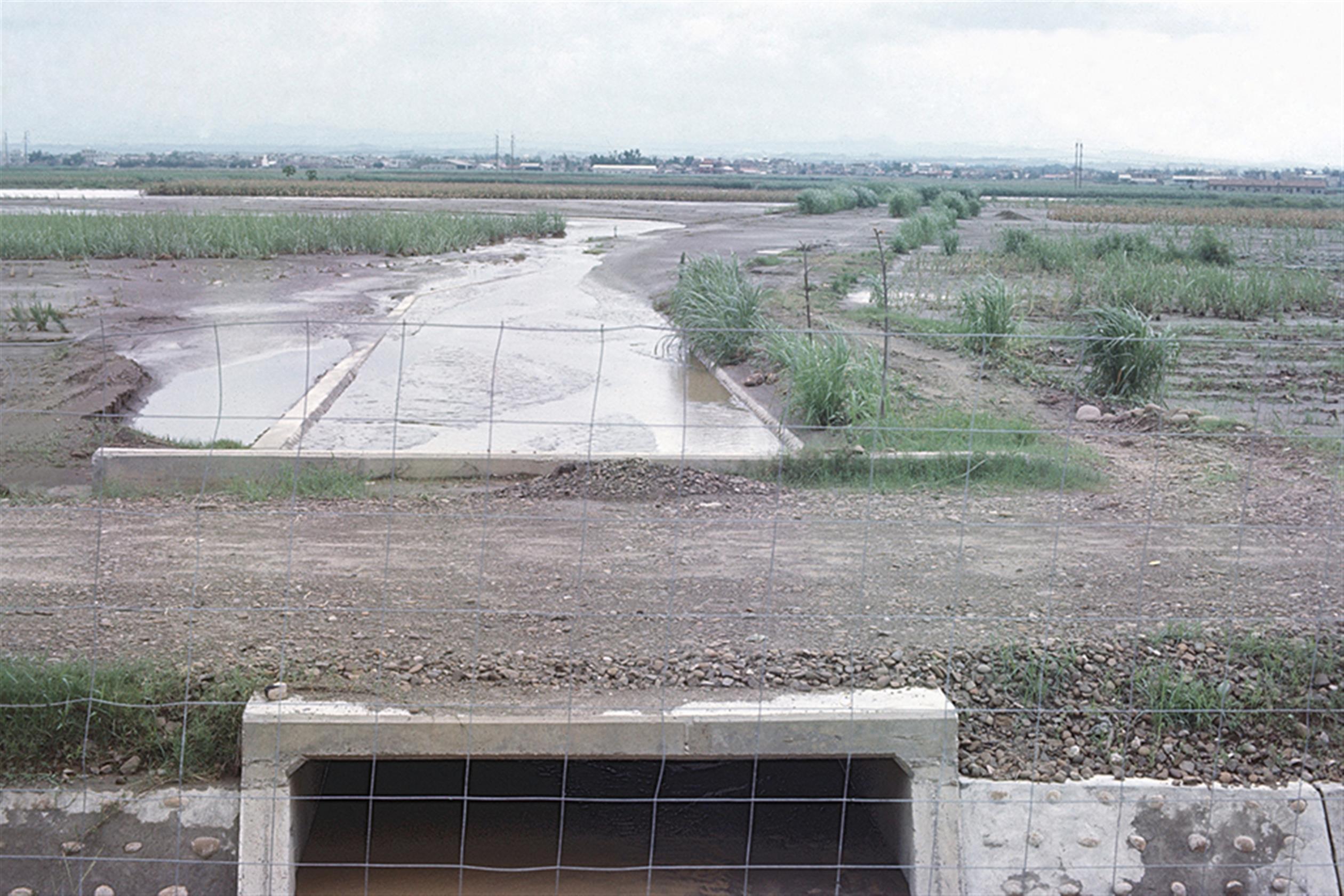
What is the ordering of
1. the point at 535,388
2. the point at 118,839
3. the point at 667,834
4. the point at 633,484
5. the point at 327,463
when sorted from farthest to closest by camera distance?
1. the point at 535,388
2. the point at 327,463
3. the point at 633,484
4. the point at 667,834
5. the point at 118,839

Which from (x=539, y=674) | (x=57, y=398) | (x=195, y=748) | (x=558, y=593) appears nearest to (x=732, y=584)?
(x=558, y=593)

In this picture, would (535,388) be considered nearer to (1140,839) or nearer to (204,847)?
(204,847)

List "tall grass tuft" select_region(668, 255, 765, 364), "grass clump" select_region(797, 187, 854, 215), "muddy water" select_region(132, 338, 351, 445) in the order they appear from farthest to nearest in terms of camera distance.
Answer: "grass clump" select_region(797, 187, 854, 215) < "tall grass tuft" select_region(668, 255, 765, 364) < "muddy water" select_region(132, 338, 351, 445)

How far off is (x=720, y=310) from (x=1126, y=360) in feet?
14.9

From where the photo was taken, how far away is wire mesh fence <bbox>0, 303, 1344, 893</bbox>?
4.94 m

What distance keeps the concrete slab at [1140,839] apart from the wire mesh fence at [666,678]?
1 centimetres

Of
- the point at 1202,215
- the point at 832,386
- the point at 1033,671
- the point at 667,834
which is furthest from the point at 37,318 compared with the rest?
the point at 1202,215

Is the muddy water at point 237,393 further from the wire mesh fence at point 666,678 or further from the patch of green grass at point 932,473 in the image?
the patch of green grass at point 932,473

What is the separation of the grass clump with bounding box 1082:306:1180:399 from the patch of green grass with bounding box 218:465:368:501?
6.73 metres

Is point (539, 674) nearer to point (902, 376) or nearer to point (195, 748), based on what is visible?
point (195, 748)

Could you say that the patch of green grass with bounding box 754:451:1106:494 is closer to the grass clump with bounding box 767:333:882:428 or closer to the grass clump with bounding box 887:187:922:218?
the grass clump with bounding box 767:333:882:428

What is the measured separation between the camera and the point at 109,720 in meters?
5.02

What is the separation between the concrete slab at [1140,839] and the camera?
4922 millimetres

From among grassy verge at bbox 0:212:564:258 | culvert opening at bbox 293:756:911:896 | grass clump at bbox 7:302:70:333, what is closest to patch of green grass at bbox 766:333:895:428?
culvert opening at bbox 293:756:911:896
